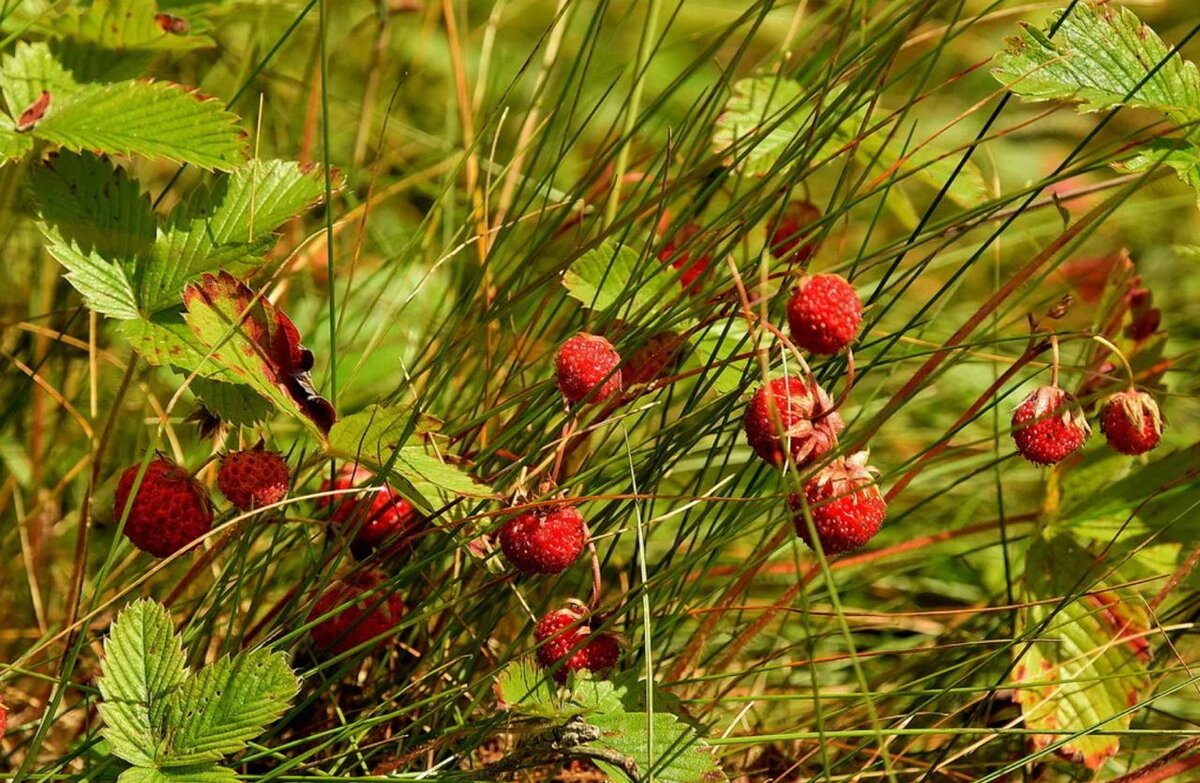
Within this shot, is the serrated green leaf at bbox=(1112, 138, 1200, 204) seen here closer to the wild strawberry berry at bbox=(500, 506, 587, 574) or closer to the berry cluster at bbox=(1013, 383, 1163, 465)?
the berry cluster at bbox=(1013, 383, 1163, 465)

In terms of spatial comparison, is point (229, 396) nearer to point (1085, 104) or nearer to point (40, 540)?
point (40, 540)

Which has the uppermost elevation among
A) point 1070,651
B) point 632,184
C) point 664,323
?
point 664,323

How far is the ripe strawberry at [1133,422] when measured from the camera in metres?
1.13

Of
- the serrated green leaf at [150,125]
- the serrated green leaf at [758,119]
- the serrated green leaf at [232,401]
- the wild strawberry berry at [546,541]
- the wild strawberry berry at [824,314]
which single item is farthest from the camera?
the serrated green leaf at [758,119]

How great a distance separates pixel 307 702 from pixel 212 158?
510 mm

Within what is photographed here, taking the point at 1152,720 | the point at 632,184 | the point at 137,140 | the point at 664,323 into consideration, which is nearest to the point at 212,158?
the point at 137,140

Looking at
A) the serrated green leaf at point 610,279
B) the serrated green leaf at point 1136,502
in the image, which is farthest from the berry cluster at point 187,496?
the serrated green leaf at point 1136,502

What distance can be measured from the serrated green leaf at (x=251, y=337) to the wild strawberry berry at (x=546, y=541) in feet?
0.59

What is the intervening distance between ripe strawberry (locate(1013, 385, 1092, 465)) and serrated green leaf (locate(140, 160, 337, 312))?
644 mm

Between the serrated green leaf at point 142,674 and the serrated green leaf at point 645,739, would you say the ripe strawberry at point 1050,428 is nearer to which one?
the serrated green leaf at point 645,739

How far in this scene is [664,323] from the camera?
3.99 ft

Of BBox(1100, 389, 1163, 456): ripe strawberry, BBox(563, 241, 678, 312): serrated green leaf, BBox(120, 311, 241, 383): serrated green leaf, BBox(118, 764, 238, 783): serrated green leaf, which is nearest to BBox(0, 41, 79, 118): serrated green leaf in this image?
BBox(120, 311, 241, 383): serrated green leaf

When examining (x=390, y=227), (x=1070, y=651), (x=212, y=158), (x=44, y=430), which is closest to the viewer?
(x=212, y=158)

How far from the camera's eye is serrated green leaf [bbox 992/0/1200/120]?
1171 mm
